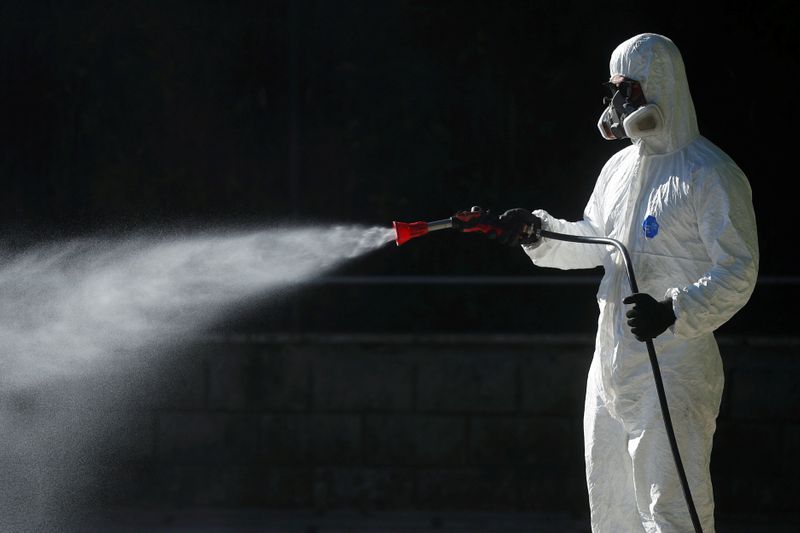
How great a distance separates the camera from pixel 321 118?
6387 mm

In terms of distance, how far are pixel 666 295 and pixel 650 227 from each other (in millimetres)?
284

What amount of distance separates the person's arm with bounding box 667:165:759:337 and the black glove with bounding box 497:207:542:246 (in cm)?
65

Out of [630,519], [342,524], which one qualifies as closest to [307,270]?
[342,524]

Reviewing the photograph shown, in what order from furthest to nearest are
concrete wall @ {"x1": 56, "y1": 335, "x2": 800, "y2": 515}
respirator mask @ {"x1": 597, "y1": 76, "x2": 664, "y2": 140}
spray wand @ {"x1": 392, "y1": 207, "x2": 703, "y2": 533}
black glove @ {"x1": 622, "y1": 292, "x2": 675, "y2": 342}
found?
concrete wall @ {"x1": 56, "y1": 335, "x2": 800, "y2": 515} < respirator mask @ {"x1": 597, "y1": 76, "x2": 664, "y2": 140} < spray wand @ {"x1": 392, "y1": 207, "x2": 703, "y2": 533} < black glove @ {"x1": 622, "y1": 292, "x2": 675, "y2": 342}

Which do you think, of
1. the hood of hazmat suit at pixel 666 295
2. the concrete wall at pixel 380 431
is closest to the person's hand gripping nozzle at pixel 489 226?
the hood of hazmat suit at pixel 666 295

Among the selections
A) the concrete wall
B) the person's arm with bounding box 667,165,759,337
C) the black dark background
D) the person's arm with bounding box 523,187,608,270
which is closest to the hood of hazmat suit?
the person's arm with bounding box 667,165,759,337

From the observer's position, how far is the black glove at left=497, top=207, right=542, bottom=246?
13.2ft

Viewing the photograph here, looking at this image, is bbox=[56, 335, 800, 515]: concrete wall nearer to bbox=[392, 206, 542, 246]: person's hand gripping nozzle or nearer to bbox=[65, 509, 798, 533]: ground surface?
bbox=[65, 509, 798, 533]: ground surface

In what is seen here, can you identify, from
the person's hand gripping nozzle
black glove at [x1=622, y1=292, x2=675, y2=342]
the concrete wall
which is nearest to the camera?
black glove at [x1=622, y1=292, x2=675, y2=342]

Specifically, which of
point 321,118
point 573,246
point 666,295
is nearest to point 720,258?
point 666,295

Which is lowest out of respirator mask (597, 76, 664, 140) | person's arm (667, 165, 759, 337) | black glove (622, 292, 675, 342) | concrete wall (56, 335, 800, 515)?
concrete wall (56, 335, 800, 515)

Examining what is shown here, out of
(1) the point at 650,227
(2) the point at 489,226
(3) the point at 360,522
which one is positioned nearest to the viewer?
(1) the point at 650,227

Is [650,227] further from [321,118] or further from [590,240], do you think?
[321,118]

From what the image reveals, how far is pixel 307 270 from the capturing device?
250 inches
